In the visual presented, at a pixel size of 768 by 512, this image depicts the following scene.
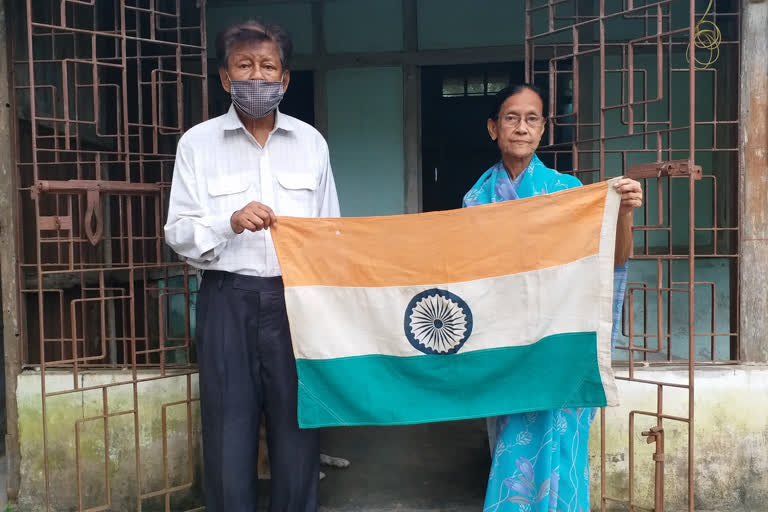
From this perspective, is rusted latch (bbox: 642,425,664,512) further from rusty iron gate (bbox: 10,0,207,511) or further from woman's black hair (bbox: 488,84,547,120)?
rusty iron gate (bbox: 10,0,207,511)

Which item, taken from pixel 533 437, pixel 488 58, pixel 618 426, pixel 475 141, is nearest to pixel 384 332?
pixel 533 437

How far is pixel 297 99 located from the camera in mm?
6246

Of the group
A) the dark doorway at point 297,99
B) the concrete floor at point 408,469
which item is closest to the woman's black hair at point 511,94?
the concrete floor at point 408,469

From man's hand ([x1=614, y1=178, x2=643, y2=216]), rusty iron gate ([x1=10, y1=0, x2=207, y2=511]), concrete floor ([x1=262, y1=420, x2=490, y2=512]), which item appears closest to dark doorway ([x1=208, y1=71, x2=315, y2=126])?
rusty iron gate ([x1=10, y1=0, x2=207, y2=511])

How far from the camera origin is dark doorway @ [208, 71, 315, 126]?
579cm

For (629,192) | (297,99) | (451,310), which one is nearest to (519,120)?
(629,192)

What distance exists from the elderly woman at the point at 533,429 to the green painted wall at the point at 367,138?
9.22ft

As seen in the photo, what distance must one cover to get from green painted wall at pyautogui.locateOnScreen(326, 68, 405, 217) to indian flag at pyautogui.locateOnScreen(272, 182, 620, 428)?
9.59 feet

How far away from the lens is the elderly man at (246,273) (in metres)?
2.47

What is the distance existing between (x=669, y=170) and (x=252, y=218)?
5.26ft

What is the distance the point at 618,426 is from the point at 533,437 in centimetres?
103

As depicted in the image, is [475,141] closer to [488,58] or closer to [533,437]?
[488,58]

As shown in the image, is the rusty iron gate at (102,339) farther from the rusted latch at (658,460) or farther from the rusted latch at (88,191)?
the rusted latch at (658,460)

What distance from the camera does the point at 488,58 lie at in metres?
5.19
